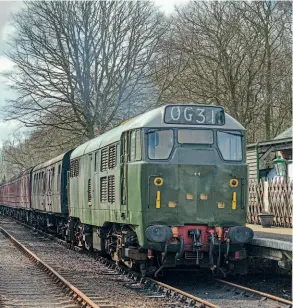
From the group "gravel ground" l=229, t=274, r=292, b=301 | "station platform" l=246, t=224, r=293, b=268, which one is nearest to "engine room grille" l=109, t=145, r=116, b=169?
"station platform" l=246, t=224, r=293, b=268

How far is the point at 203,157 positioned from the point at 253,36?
19394mm

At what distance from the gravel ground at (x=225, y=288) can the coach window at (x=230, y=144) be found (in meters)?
2.45

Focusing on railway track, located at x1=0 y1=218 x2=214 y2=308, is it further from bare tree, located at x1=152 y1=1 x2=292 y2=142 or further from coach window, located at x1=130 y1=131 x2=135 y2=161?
bare tree, located at x1=152 y1=1 x2=292 y2=142

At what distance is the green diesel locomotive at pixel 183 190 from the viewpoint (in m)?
11.1

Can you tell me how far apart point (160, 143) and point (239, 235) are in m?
2.23

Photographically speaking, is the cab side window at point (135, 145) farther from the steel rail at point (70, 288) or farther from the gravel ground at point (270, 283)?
the gravel ground at point (270, 283)

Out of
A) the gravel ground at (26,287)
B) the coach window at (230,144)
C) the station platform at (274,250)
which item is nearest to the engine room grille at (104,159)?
the gravel ground at (26,287)

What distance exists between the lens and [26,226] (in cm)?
3278

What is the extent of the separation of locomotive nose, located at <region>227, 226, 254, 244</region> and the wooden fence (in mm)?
7432

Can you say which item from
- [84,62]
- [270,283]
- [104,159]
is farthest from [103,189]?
[84,62]

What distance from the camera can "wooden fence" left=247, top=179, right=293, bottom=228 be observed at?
18641 millimetres

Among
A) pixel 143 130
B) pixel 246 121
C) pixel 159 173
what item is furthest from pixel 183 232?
pixel 246 121

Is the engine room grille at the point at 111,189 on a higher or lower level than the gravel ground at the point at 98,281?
higher

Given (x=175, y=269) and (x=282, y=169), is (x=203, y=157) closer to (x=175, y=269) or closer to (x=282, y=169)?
(x=175, y=269)
